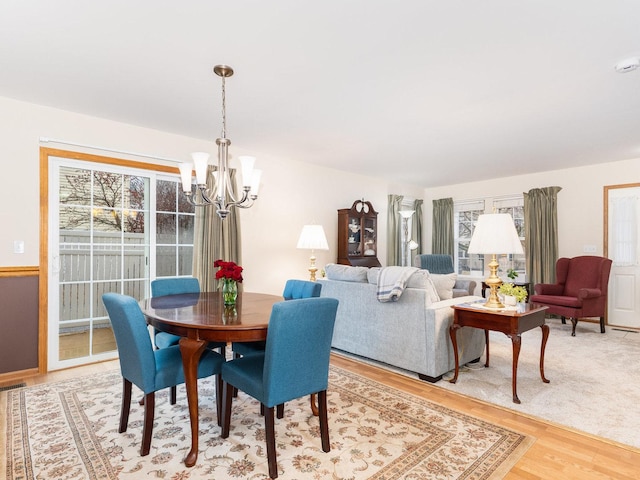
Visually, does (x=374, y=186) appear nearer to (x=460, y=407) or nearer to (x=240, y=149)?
(x=240, y=149)

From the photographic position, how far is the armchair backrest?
497 centimetres

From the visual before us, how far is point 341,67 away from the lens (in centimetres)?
257

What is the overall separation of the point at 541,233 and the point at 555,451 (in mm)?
4640

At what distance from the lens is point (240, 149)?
466 cm

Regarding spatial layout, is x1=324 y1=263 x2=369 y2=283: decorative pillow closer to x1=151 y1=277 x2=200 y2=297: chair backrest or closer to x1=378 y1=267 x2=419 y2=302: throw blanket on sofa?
x1=378 y1=267 x2=419 y2=302: throw blanket on sofa

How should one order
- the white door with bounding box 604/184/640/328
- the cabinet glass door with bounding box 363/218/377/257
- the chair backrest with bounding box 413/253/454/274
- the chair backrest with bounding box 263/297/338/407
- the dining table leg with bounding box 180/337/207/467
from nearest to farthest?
the chair backrest with bounding box 263/297/338/407, the dining table leg with bounding box 180/337/207/467, the white door with bounding box 604/184/640/328, the cabinet glass door with bounding box 363/218/377/257, the chair backrest with bounding box 413/253/454/274

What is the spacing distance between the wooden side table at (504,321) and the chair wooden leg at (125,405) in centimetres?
242

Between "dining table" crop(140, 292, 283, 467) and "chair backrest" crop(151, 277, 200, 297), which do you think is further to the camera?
"chair backrest" crop(151, 277, 200, 297)

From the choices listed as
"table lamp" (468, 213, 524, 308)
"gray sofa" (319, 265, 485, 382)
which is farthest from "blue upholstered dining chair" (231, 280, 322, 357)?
"table lamp" (468, 213, 524, 308)

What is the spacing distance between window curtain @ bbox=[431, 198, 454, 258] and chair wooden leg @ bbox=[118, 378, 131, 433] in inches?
241

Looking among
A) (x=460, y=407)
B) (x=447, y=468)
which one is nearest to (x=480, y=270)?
(x=460, y=407)

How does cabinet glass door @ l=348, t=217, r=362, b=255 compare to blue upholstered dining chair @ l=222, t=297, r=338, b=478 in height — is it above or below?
above

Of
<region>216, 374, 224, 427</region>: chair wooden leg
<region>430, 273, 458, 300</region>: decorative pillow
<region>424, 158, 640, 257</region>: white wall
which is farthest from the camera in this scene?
<region>424, 158, 640, 257</region>: white wall

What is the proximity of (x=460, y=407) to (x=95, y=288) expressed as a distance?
3521 mm
